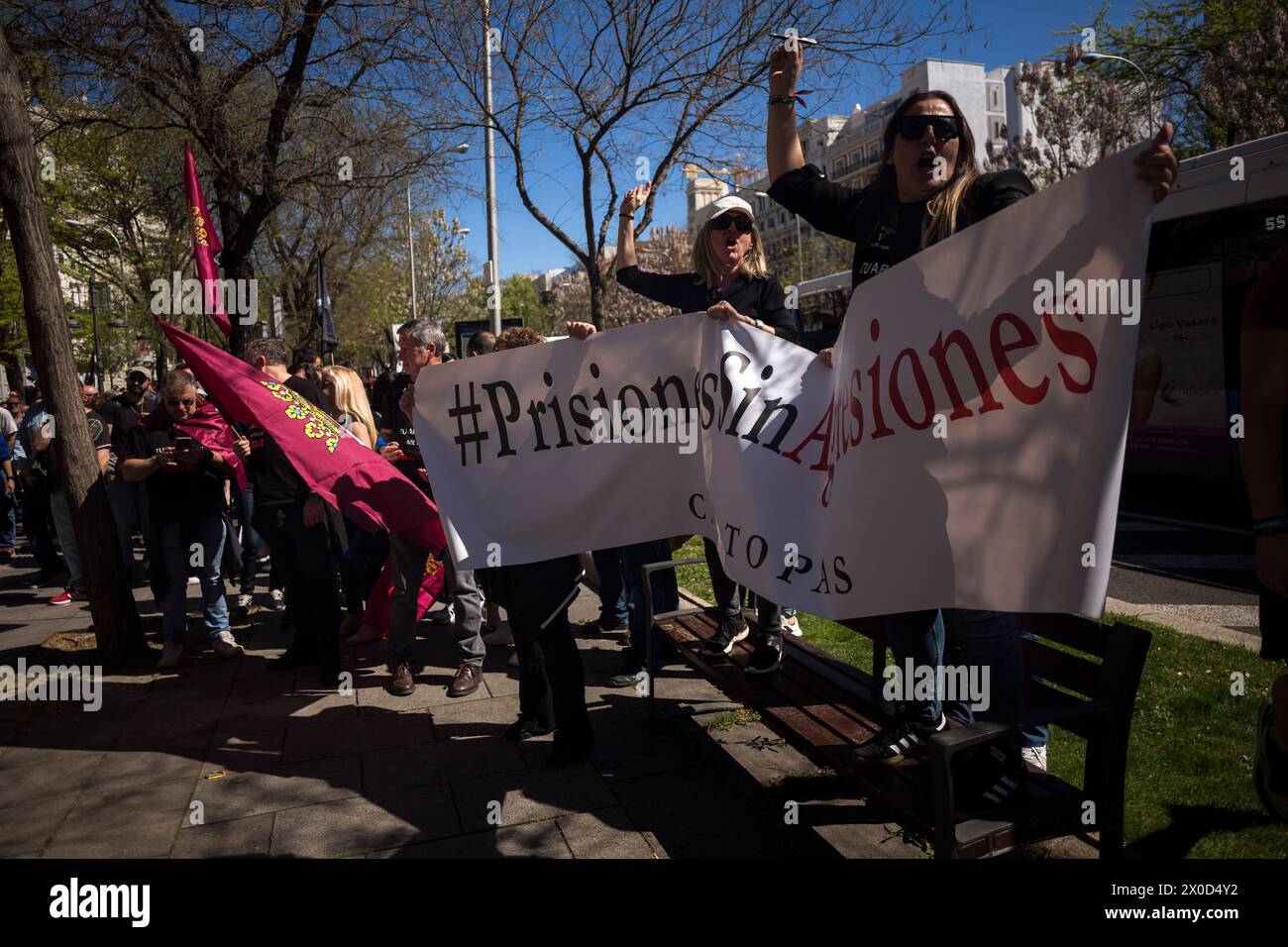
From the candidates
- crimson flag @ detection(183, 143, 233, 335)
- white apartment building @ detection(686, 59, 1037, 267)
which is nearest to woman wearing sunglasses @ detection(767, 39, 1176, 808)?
crimson flag @ detection(183, 143, 233, 335)

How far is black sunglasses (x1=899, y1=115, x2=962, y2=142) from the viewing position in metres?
2.99

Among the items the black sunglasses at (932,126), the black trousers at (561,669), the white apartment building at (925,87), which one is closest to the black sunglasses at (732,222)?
the black sunglasses at (932,126)

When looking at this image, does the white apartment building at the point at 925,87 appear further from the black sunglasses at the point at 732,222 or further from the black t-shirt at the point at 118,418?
the black sunglasses at the point at 732,222

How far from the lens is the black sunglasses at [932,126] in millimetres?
2990

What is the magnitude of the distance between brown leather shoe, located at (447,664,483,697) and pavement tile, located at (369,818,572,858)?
1745mm

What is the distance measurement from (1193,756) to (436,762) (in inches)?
128

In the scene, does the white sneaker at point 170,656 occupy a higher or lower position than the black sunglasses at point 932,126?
lower

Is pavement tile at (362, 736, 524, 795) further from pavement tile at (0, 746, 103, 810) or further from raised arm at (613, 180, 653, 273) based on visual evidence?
raised arm at (613, 180, 653, 273)

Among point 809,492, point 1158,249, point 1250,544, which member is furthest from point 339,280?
point 809,492

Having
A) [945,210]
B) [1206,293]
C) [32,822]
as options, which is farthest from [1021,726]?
[1206,293]

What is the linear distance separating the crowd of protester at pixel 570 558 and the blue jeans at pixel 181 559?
0.01 metres

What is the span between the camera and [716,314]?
11.9ft

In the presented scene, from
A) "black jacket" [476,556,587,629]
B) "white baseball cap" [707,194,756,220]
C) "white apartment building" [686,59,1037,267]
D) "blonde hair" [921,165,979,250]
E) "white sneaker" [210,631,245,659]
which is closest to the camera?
"blonde hair" [921,165,979,250]

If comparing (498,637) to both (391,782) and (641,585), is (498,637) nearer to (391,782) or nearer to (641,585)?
(641,585)
